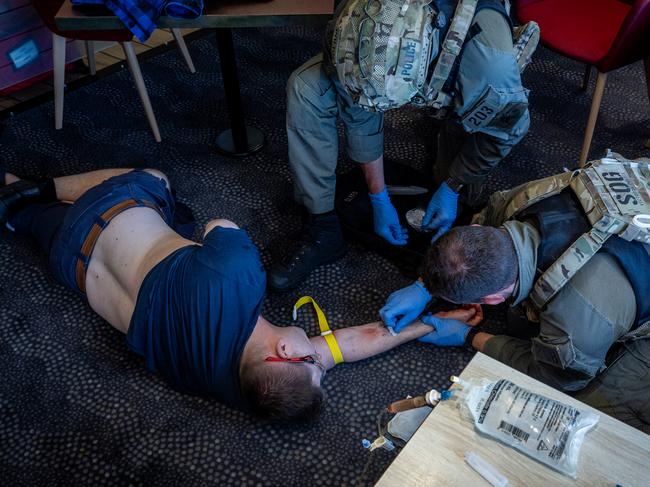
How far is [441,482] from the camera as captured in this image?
764 mm

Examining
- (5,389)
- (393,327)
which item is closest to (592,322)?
(393,327)

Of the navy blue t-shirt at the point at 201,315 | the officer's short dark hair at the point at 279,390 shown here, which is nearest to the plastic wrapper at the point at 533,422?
the officer's short dark hair at the point at 279,390

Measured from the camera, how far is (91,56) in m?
2.82

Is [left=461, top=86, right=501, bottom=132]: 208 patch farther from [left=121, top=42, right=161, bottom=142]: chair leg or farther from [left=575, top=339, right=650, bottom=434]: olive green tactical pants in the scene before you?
[left=121, top=42, right=161, bottom=142]: chair leg

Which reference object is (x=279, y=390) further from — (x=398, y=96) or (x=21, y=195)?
(x=21, y=195)

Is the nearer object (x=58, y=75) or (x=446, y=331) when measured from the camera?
(x=446, y=331)

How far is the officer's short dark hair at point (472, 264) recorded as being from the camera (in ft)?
4.09

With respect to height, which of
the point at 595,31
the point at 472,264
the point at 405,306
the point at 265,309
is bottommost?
the point at 265,309

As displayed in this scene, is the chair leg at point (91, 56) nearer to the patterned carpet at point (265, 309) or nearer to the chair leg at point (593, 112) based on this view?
the patterned carpet at point (265, 309)

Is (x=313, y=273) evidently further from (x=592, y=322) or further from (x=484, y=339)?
(x=592, y=322)

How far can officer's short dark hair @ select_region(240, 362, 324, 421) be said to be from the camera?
132 centimetres

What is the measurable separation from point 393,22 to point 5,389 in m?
1.63

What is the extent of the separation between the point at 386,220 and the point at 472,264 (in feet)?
2.26

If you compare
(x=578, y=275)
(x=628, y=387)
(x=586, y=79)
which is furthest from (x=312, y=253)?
(x=586, y=79)
